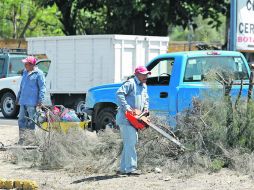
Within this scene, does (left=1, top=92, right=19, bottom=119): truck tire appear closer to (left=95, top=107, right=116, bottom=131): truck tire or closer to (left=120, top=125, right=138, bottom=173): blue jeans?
(left=95, top=107, right=116, bottom=131): truck tire

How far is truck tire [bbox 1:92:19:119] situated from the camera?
2070cm

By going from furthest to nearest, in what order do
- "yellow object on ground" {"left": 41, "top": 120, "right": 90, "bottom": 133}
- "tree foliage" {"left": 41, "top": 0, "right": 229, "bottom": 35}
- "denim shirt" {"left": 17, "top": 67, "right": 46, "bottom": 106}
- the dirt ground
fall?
"tree foliage" {"left": 41, "top": 0, "right": 229, "bottom": 35} < "denim shirt" {"left": 17, "top": 67, "right": 46, "bottom": 106} < "yellow object on ground" {"left": 41, "top": 120, "right": 90, "bottom": 133} < the dirt ground

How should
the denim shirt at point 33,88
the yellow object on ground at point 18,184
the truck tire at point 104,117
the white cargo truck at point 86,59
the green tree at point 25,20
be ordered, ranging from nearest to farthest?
the yellow object on ground at point 18,184 < the denim shirt at point 33,88 < the truck tire at point 104,117 < the white cargo truck at point 86,59 < the green tree at point 25,20

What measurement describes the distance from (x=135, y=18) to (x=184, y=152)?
677 inches

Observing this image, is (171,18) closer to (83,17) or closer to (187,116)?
(83,17)

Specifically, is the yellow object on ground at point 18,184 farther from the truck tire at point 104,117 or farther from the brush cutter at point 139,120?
the truck tire at point 104,117

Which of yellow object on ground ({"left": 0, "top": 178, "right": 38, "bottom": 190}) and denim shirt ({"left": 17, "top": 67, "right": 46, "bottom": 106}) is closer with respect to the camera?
yellow object on ground ({"left": 0, "top": 178, "right": 38, "bottom": 190})

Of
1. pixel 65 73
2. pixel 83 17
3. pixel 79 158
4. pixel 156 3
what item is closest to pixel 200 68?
pixel 79 158

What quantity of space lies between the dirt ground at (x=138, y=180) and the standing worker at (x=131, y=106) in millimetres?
274

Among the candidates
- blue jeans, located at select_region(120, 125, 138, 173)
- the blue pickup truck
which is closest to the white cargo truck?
the blue pickup truck

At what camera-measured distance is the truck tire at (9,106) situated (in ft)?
67.9

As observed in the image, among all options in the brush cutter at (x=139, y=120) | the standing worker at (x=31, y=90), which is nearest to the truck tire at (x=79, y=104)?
the standing worker at (x=31, y=90)

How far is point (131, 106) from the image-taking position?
975cm

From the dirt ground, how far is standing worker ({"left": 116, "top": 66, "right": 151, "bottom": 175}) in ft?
0.90
